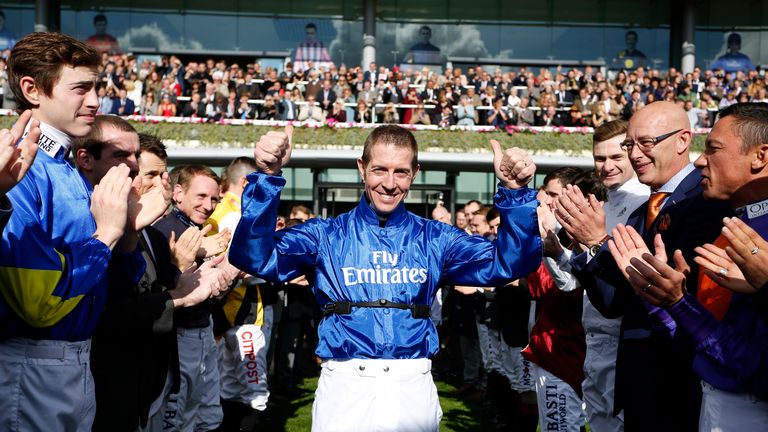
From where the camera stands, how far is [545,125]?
20812 mm

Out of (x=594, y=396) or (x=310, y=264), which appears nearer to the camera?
(x=310, y=264)

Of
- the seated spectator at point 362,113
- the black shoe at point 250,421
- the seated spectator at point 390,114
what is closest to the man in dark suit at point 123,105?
the seated spectator at point 362,113

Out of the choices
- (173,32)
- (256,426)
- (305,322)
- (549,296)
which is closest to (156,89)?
(173,32)

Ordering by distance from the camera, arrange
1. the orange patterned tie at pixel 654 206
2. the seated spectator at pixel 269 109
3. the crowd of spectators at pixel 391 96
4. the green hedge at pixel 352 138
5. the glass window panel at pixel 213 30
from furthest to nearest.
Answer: the glass window panel at pixel 213 30
the seated spectator at pixel 269 109
the crowd of spectators at pixel 391 96
the green hedge at pixel 352 138
the orange patterned tie at pixel 654 206

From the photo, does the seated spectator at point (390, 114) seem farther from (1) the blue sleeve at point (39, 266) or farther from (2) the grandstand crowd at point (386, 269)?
(1) the blue sleeve at point (39, 266)

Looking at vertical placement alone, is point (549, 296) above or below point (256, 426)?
above

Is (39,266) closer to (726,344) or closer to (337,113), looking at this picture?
(726,344)

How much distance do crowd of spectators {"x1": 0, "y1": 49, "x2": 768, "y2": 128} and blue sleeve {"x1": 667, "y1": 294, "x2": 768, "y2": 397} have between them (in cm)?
1758

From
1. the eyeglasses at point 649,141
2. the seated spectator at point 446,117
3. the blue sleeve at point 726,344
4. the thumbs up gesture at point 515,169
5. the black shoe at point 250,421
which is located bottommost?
the black shoe at point 250,421

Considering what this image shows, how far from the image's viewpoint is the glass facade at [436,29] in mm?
28625

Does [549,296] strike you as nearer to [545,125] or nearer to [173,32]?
[545,125]

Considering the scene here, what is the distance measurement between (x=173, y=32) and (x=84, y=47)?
87.6 ft

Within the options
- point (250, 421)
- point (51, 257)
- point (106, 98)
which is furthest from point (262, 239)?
point (106, 98)

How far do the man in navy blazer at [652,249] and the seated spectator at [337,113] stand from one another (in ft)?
54.1
